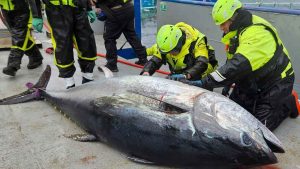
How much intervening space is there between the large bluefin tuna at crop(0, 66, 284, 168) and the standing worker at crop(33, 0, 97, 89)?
4.50ft

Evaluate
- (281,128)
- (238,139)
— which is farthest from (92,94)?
(281,128)

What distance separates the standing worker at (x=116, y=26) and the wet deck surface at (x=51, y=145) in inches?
71.2

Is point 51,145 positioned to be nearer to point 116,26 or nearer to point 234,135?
point 234,135

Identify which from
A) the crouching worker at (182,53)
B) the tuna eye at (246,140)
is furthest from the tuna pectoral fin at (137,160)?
the crouching worker at (182,53)

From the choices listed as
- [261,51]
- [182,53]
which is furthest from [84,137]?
[261,51]

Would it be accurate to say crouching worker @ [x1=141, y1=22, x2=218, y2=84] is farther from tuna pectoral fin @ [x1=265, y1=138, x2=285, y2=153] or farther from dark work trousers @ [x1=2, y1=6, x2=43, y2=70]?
dark work trousers @ [x1=2, y1=6, x2=43, y2=70]

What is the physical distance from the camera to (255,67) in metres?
3.60

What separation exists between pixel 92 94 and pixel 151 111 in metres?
0.87

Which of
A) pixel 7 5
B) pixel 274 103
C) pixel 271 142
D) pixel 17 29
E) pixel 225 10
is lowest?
pixel 274 103

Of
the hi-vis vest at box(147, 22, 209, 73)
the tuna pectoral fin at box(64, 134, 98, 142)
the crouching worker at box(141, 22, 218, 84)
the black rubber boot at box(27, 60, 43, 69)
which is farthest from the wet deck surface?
the black rubber boot at box(27, 60, 43, 69)

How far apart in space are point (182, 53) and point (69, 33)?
5.10ft

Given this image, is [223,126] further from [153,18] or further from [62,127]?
[153,18]

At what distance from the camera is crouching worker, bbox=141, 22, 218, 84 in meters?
4.24

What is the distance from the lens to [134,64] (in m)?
6.50
